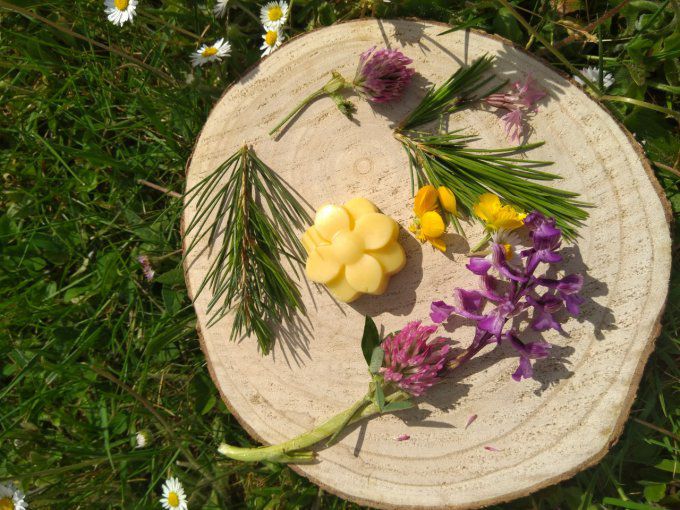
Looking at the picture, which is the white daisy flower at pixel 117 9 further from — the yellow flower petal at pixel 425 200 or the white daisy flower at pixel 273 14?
the yellow flower petal at pixel 425 200

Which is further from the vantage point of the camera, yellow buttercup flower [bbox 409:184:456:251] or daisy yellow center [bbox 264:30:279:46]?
daisy yellow center [bbox 264:30:279:46]

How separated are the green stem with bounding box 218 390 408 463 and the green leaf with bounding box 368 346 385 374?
0.08 metres

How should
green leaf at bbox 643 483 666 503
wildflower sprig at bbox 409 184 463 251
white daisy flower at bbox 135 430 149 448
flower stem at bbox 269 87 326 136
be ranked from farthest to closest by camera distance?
white daisy flower at bbox 135 430 149 448 → green leaf at bbox 643 483 666 503 → flower stem at bbox 269 87 326 136 → wildflower sprig at bbox 409 184 463 251

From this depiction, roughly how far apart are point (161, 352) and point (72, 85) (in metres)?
1.07

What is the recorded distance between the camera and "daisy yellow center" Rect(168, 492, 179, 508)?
1.97 metres

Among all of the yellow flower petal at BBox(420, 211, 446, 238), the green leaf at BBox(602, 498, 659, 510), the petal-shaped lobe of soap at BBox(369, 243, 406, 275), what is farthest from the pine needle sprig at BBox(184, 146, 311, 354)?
the green leaf at BBox(602, 498, 659, 510)

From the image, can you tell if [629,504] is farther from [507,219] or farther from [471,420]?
[507,219]

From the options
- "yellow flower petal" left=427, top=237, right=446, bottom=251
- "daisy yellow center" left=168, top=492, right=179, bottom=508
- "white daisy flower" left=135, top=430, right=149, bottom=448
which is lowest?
"daisy yellow center" left=168, top=492, right=179, bottom=508

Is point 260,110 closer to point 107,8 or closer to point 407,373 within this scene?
point 107,8

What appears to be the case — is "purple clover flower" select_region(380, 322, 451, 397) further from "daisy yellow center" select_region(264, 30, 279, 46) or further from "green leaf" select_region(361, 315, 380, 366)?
"daisy yellow center" select_region(264, 30, 279, 46)

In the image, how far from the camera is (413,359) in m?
1.64

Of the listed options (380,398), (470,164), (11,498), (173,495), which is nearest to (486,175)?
(470,164)

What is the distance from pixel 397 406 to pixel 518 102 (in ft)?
3.07

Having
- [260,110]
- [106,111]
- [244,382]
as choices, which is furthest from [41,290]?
[260,110]
